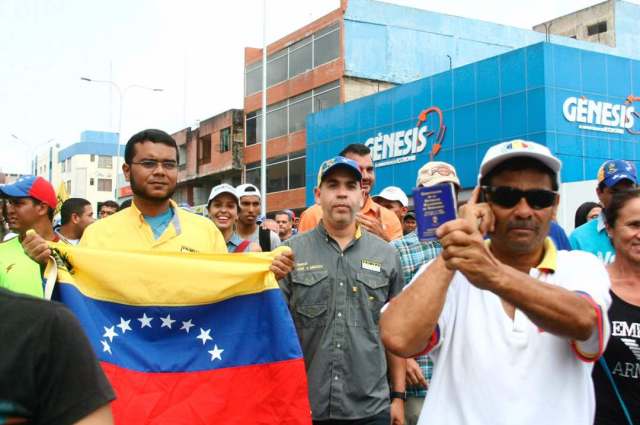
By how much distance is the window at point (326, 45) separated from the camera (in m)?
37.2

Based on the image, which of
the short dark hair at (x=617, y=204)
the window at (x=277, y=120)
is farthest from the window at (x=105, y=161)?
the short dark hair at (x=617, y=204)

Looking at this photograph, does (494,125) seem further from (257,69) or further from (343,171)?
(343,171)

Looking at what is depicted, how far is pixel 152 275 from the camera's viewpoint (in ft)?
13.6

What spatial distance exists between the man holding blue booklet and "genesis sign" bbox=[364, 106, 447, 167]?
2749cm

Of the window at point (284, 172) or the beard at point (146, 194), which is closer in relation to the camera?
the beard at point (146, 194)

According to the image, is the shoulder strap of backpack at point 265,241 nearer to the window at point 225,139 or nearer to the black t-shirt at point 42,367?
the black t-shirt at point 42,367

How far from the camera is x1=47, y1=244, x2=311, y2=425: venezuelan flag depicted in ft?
13.3

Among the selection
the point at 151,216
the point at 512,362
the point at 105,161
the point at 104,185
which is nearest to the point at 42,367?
the point at 512,362

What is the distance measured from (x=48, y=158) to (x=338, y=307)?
103 metres

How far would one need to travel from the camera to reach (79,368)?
157 centimetres

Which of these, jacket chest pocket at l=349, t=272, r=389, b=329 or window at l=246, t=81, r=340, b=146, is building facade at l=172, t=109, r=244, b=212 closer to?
window at l=246, t=81, r=340, b=146

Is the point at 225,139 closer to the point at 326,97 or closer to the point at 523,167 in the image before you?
the point at 326,97

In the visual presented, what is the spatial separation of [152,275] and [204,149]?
151 feet

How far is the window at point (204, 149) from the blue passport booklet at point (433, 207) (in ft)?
154
